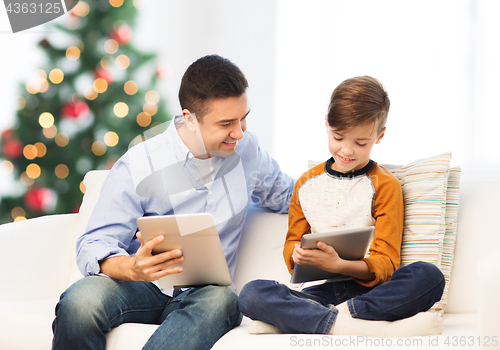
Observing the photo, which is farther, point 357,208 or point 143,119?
point 143,119

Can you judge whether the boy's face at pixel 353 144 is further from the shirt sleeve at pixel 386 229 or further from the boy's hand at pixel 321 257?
the boy's hand at pixel 321 257

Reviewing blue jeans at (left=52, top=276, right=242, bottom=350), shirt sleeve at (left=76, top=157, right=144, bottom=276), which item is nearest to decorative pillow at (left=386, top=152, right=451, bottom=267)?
blue jeans at (left=52, top=276, right=242, bottom=350)

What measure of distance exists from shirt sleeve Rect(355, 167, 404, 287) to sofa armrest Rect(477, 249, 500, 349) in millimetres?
309

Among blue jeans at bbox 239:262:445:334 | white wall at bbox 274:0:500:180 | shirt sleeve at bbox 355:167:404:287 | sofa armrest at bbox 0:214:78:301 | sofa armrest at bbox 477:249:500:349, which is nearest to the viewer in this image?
sofa armrest at bbox 477:249:500:349

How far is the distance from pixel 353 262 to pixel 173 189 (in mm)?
553

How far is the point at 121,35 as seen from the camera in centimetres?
245

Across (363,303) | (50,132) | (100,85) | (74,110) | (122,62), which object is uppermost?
(122,62)

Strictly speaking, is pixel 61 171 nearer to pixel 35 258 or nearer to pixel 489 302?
pixel 35 258

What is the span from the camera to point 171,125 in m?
1.40

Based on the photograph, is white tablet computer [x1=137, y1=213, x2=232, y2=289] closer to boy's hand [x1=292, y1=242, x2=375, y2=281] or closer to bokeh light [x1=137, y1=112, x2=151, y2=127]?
boy's hand [x1=292, y1=242, x2=375, y2=281]

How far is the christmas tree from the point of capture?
2371 millimetres

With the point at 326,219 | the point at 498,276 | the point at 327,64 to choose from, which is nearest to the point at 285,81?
the point at 327,64

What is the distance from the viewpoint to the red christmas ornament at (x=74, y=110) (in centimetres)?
238

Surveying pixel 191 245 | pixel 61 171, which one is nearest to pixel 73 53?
pixel 61 171
